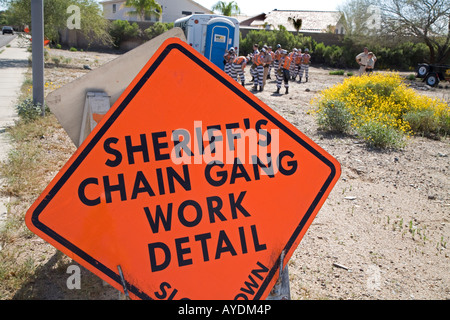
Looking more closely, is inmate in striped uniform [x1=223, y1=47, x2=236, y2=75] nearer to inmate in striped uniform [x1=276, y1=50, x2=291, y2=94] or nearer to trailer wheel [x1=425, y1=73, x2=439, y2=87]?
inmate in striped uniform [x1=276, y1=50, x2=291, y2=94]

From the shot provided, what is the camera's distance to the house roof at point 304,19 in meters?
62.8

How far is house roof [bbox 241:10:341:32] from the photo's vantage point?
206 feet

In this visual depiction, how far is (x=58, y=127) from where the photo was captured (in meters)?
8.80

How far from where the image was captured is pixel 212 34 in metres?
19.8

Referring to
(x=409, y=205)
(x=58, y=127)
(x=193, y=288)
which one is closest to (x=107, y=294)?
(x=193, y=288)

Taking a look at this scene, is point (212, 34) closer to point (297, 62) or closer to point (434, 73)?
point (297, 62)

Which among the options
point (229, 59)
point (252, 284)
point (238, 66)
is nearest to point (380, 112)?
point (238, 66)

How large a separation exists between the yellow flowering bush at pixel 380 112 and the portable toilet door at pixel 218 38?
8153 mm

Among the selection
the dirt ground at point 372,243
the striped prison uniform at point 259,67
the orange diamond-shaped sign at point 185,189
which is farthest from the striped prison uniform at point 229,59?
the orange diamond-shaped sign at point 185,189

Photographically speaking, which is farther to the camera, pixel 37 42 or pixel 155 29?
pixel 155 29

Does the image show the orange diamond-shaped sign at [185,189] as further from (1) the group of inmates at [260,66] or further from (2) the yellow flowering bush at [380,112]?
(1) the group of inmates at [260,66]

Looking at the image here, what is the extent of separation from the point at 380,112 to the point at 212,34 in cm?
1065

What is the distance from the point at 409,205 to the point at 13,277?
4.94m
